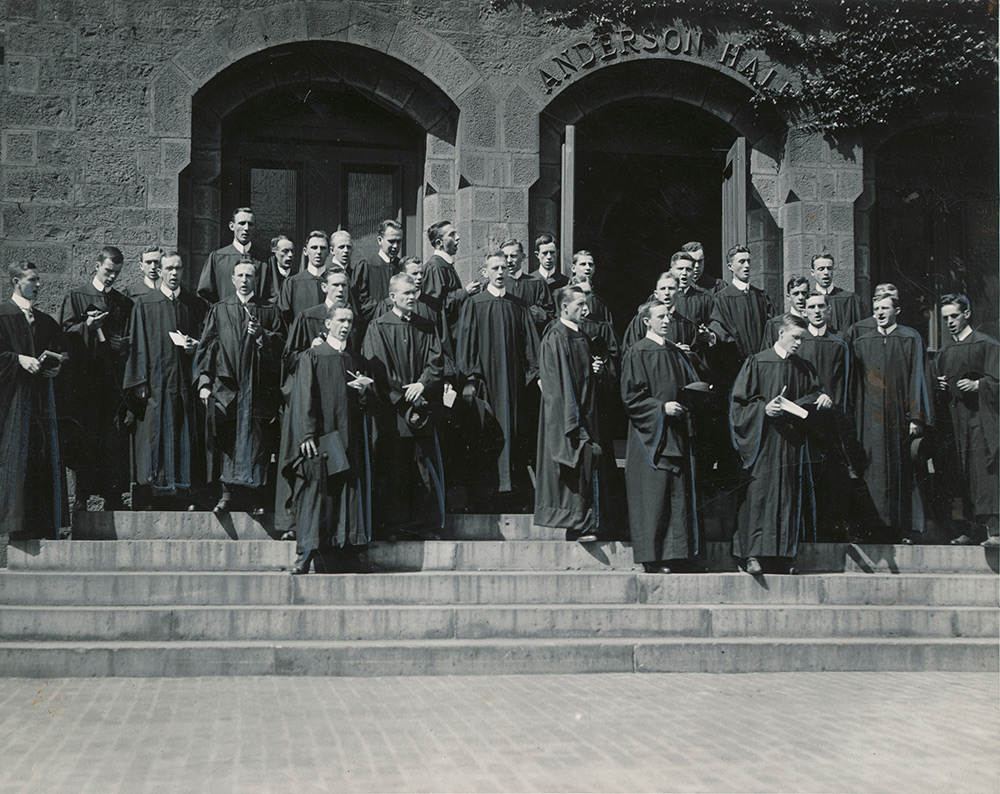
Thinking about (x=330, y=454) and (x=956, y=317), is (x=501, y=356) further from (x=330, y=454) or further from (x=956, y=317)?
(x=956, y=317)

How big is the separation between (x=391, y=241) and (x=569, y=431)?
2.86m

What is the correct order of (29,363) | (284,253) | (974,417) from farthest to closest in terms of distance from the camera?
(284,253) < (974,417) < (29,363)

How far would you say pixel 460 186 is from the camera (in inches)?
483

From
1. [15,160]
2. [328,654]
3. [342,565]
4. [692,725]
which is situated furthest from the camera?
[15,160]

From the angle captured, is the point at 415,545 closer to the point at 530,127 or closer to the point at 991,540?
the point at 991,540

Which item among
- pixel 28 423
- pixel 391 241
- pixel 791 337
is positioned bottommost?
pixel 28 423

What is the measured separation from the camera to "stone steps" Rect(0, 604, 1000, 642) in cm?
746

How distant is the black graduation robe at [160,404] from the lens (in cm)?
911

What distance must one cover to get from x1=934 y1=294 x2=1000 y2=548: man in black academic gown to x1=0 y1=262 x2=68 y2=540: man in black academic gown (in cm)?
757

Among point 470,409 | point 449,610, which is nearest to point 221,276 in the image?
point 470,409

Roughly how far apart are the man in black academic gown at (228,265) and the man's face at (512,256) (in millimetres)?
2352

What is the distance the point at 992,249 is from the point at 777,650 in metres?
7.68

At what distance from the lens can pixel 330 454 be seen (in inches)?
323

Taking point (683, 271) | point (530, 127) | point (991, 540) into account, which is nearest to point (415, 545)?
point (683, 271)
